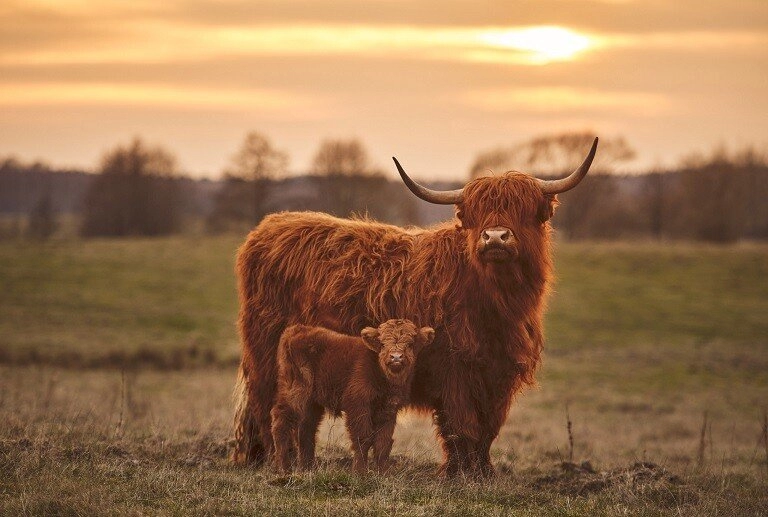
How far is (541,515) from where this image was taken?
6.34m

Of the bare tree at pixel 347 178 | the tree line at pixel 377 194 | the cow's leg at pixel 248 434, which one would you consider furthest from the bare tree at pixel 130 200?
the cow's leg at pixel 248 434

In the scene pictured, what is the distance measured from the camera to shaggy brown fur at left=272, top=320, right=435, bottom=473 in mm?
7066

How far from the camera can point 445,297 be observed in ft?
25.6

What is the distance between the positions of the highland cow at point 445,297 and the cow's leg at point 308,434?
0.02 m

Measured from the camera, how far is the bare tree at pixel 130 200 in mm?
68250

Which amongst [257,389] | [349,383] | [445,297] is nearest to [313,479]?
[349,383]

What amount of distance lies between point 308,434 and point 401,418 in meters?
1.37

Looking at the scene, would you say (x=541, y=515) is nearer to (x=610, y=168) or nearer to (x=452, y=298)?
(x=452, y=298)

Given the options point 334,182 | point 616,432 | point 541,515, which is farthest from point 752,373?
point 334,182

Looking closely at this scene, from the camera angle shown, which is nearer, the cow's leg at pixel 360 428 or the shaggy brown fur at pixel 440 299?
the cow's leg at pixel 360 428

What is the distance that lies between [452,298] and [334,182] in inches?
1886

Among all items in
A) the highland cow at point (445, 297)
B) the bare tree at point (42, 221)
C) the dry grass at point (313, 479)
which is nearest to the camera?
the dry grass at point (313, 479)

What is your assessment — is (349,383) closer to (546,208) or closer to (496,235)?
(496,235)

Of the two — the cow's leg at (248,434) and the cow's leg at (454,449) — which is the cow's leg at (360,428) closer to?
the cow's leg at (454,449)
